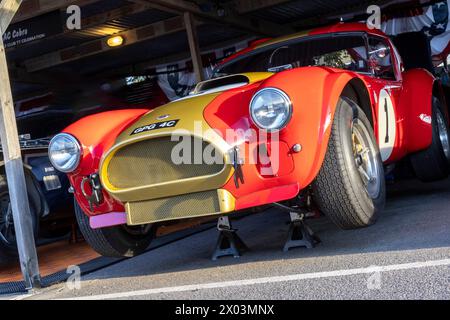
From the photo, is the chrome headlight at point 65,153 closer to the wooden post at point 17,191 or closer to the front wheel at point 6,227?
the wooden post at point 17,191

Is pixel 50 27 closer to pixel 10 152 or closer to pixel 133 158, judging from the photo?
pixel 10 152

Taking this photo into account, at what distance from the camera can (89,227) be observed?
420 centimetres

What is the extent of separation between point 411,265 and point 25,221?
9.22ft

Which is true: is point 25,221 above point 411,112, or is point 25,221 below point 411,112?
below

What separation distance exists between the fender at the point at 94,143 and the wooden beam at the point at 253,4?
6.01 meters

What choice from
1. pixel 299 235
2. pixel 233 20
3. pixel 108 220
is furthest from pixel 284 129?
pixel 233 20

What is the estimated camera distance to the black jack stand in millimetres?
3910

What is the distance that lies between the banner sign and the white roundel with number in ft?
17.8

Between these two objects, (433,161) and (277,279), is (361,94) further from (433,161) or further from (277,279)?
(277,279)

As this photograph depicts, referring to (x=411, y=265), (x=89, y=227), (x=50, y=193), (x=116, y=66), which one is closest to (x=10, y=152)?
(x=89, y=227)

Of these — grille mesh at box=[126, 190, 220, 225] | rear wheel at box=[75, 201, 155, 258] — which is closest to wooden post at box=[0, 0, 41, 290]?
rear wheel at box=[75, 201, 155, 258]

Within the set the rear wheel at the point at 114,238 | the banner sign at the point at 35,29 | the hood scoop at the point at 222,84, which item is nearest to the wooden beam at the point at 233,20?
the banner sign at the point at 35,29

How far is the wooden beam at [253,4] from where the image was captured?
9.83 meters

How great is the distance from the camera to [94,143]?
4.04m
